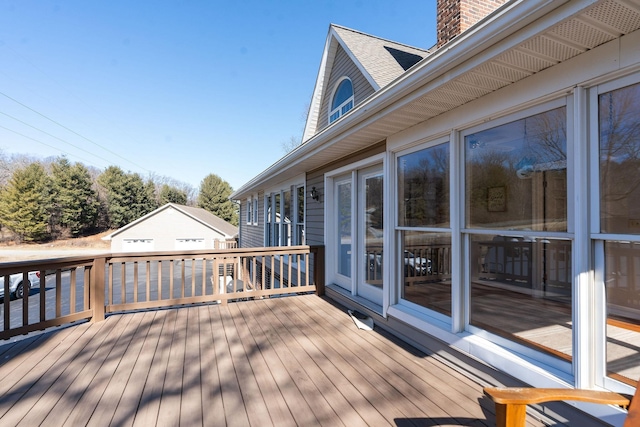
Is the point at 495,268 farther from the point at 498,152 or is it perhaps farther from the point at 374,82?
the point at 374,82

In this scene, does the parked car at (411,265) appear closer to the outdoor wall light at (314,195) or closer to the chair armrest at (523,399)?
the outdoor wall light at (314,195)

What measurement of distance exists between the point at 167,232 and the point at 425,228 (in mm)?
23746

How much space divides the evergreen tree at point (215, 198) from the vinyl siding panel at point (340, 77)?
31552 mm

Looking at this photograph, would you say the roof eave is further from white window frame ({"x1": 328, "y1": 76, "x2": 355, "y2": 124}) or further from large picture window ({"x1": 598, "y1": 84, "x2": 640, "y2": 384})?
white window frame ({"x1": 328, "y1": 76, "x2": 355, "y2": 124})

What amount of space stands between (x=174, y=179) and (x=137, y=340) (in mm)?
49169

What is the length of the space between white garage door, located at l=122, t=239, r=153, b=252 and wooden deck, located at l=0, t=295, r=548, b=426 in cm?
2150

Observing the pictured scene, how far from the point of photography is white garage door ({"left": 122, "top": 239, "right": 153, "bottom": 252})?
22.7 meters

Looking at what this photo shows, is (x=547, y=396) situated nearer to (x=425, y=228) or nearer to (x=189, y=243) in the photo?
(x=425, y=228)

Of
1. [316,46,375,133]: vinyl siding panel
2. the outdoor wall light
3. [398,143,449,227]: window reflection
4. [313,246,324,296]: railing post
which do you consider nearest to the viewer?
[398,143,449,227]: window reflection

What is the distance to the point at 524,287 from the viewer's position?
15.5 ft

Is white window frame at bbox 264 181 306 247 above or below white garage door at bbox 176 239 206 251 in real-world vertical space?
above

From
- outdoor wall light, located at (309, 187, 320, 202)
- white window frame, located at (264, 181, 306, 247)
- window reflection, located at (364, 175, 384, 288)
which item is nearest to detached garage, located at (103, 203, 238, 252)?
white window frame, located at (264, 181, 306, 247)

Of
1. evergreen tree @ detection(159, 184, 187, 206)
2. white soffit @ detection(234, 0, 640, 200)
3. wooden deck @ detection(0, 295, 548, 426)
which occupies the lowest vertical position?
wooden deck @ detection(0, 295, 548, 426)

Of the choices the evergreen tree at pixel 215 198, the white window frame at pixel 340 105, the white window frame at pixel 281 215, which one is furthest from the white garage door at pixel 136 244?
the white window frame at pixel 340 105
